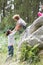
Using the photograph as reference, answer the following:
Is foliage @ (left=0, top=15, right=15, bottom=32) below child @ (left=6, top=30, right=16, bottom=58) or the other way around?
the other way around

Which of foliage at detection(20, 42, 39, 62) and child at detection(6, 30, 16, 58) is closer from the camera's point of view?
foliage at detection(20, 42, 39, 62)

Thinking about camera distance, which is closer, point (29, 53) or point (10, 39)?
point (29, 53)

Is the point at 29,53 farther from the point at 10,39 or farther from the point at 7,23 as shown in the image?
the point at 7,23

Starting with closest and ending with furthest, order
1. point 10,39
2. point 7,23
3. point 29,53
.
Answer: point 29,53 → point 10,39 → point 7,23

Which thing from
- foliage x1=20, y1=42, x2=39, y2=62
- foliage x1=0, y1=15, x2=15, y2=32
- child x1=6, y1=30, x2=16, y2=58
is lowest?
foliage x1=20, y1=42, x2=39, y2=62

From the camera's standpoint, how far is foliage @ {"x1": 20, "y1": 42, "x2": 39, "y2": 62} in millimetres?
8711

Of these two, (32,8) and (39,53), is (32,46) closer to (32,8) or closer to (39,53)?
(39,53)

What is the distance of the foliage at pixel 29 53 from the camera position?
343 inches

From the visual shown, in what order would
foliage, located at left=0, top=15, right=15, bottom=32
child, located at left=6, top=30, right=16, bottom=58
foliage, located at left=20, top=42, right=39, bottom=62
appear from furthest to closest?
foliage, located at left=0, top=15, right=15, bottom=32 → child, located at left=6, top=30, right=16, bottom=58 → foliage, located at left=20, top=42, right=39, bottom=62

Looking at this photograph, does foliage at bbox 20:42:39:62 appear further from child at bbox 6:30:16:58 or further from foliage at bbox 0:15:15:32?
foliage at bbox 0:15:15:32

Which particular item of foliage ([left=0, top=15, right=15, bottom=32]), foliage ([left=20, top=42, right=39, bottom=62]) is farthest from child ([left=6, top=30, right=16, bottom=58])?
foliage ([left=0, top=15, right=15, bottom=32])

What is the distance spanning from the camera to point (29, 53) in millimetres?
8820

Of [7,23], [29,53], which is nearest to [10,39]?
[29,53]

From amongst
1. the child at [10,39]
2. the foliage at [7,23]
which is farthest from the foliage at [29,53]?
the foliage at [7,23]
